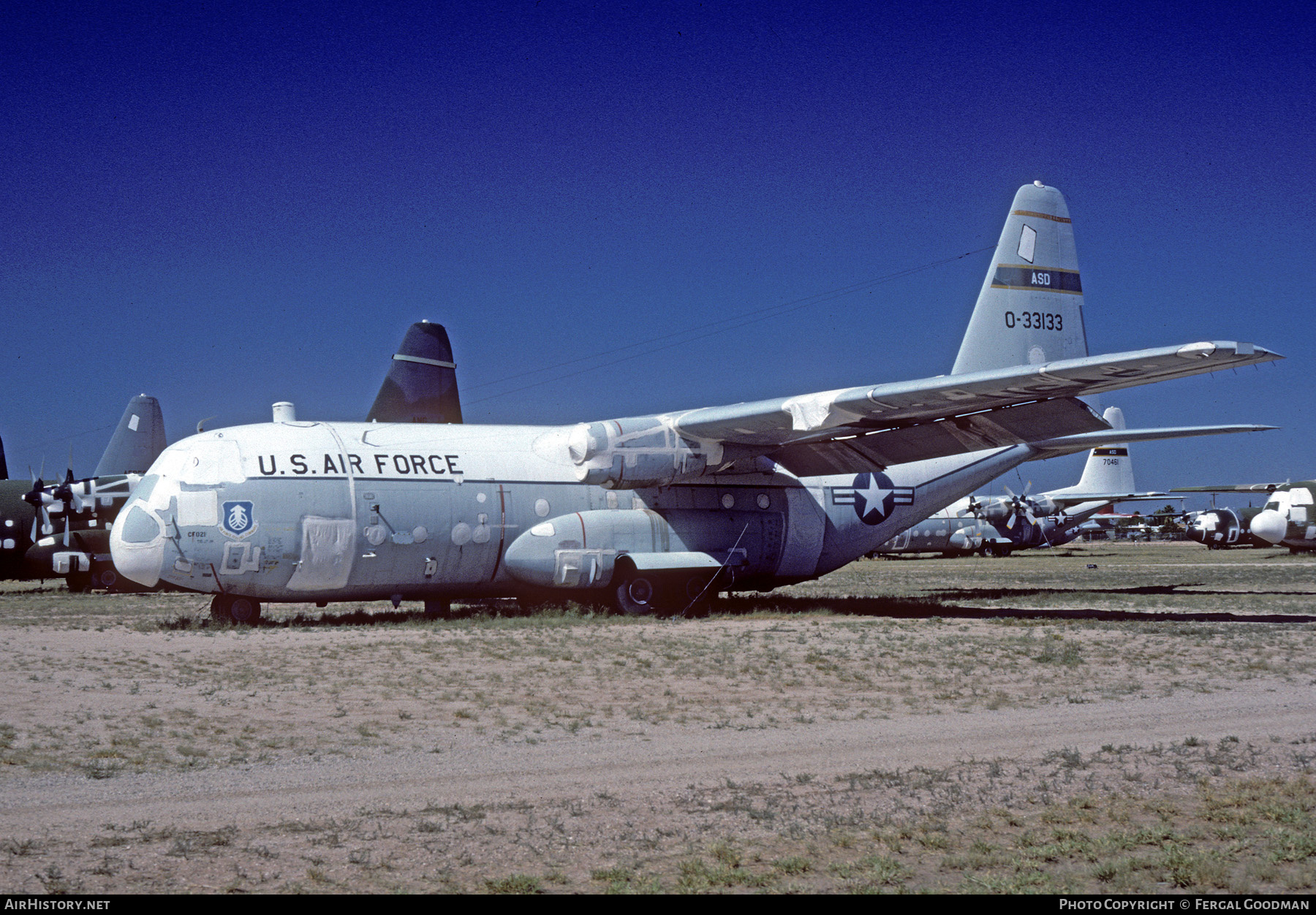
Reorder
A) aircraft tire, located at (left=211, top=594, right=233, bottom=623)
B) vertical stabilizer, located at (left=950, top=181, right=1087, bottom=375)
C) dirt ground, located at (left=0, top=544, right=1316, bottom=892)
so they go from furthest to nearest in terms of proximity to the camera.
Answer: vertical stabilizer, located at (left=950, top=181, right=1087, bottom=375), aircraft tire, located at (left=211, top=594, right=233, bottom=623), dirt ground, located at (left=0, top=544, right=1316, bottom=892)

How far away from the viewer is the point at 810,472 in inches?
983

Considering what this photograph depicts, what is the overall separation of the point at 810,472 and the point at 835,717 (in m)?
14.0

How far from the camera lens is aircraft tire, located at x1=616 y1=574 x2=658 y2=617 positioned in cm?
2286

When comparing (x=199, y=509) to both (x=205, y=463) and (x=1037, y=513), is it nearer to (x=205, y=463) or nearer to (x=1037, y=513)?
(x=205, y=463)

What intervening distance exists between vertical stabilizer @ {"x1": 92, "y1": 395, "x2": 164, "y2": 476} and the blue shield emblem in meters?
22.0

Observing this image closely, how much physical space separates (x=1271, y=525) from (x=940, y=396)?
3996 cm

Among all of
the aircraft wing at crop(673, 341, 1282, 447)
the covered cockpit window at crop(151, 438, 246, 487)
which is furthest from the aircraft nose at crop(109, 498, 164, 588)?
the aircraft wing at crop(673, 341, 1282, 447)

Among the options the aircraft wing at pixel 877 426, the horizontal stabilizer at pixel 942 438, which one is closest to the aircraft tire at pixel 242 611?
the aircraft wing at pixel 877 426

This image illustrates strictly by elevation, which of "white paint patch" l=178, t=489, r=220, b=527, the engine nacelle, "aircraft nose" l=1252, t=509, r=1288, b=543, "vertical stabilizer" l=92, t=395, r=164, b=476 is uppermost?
"vertical stabilizer" l=92, t=395, r=164, b=476

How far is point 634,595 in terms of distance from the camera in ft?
75.3

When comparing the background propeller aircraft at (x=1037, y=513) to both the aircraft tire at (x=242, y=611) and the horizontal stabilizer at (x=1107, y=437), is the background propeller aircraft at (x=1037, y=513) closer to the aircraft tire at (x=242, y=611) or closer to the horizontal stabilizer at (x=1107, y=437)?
the horizontal stabilizer at (x=1107, y=437)

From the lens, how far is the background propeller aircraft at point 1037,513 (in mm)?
61875

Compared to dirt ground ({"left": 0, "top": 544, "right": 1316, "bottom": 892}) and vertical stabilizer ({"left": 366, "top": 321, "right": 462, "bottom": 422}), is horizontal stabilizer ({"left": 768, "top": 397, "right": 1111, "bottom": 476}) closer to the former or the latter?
dirt ground ({"left": 0, "top": 544, "right": 1316, "bottom": 892})
